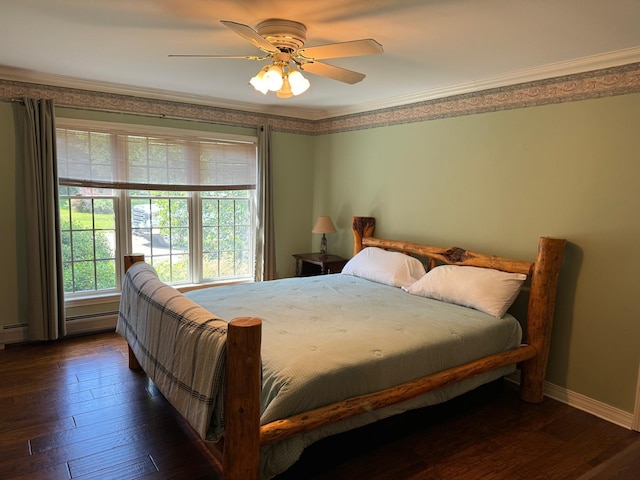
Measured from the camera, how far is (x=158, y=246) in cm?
456

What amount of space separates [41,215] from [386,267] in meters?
3.06

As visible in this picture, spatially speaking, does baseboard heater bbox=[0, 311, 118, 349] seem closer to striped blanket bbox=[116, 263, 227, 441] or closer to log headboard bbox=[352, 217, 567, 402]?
striped blanket bbox=[116, 263, 227, 441]

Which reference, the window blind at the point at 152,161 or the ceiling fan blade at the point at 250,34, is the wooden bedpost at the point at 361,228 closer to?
the window blind at the point at 152,161

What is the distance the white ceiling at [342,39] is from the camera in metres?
2.18

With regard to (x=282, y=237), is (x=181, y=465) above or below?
below

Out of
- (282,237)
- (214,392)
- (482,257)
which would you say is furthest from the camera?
(282,237)

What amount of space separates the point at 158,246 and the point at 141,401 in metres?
1.95

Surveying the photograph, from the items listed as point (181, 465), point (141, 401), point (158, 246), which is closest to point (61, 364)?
point (141, 401)

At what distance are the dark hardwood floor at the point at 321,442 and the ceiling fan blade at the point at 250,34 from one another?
2081mm

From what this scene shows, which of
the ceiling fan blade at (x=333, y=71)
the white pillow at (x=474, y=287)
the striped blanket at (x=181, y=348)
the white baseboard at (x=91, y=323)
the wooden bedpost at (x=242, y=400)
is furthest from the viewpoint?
the white baseboard at (x=91, y=323)

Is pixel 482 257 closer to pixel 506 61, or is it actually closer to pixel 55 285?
pixel 506 61

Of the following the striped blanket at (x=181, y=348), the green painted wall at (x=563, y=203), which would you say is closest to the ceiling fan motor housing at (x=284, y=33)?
the striped blanket at (x=181, y=348)

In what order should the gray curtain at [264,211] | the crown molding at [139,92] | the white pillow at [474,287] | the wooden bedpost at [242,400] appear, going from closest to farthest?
1. the wooden bedpost at [242,400]
2. the white pillow at [474,287]
3. the crown molding at [139,92]
4. the gray curtain at [264,211]

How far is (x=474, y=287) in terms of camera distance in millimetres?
3199
